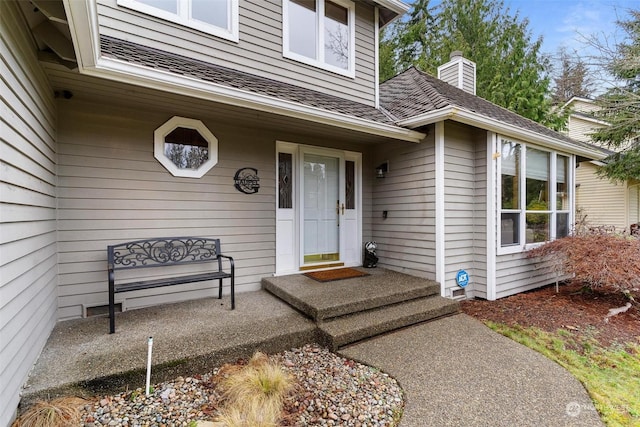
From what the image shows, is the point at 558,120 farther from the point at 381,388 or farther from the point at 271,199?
the point at 381,388

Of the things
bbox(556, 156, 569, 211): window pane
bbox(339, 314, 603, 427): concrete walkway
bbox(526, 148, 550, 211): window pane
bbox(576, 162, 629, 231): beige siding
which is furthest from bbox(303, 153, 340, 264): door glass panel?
bbox(576, 162, 629, 231): beige siding

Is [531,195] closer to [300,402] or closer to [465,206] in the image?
[465,206]

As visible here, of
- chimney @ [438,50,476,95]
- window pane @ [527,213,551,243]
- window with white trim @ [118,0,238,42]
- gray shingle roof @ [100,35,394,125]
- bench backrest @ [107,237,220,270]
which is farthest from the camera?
chimney @ [438,50,476,95]

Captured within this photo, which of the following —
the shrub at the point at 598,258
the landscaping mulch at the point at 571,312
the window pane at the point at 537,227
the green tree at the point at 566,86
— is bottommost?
the landscaping mulch at the point at 571,312

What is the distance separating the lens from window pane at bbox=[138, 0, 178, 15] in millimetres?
3644

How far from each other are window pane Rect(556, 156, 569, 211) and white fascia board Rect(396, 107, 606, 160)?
30cm

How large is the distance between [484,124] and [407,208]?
1.64 m

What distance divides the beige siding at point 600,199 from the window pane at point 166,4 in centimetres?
1328

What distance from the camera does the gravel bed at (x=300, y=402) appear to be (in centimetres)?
203

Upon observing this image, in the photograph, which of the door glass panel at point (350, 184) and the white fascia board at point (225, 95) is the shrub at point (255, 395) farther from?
the door glass panel at point (350, 184)

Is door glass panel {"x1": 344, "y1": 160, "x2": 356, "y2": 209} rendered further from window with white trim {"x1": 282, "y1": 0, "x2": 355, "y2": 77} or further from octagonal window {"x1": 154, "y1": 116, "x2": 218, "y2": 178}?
octagonal window {"x1": 154, "y1": 116, "x2": 218, "y2": 178}

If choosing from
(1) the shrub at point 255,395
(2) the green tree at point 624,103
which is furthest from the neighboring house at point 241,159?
(2) the green tree at point 624,103

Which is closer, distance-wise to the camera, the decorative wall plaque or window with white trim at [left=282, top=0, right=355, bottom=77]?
the decorative wall plaque

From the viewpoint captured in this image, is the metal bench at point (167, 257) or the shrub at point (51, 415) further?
the metal bench at point (167, 257)
